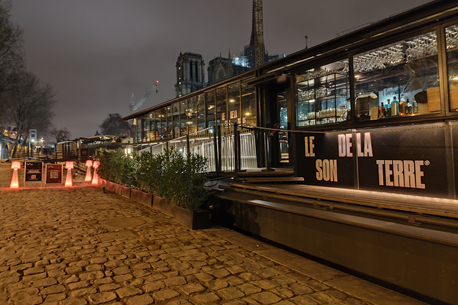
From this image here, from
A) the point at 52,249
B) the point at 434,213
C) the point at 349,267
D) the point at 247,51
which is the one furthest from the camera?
the point at 247,51

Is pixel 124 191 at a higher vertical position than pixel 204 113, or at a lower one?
lower

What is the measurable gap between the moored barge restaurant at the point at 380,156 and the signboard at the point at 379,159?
0.02 m

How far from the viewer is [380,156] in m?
5.48

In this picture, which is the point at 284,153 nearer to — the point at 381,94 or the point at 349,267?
the point at 381,94

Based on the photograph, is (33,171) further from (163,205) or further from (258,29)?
(258,29)

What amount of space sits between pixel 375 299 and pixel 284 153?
272 inches

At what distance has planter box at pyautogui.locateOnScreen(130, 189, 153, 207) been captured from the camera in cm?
843

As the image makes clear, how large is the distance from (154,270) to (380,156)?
448cm

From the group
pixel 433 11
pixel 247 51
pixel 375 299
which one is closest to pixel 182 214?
pixel 375 299

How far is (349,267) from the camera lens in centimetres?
397

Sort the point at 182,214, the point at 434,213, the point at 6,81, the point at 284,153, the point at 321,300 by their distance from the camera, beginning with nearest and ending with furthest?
the point at 321,300
the point at 434,213
the point at 182,214
the point at 284,153
the point at 6,81

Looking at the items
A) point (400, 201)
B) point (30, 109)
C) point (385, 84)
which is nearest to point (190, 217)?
point (400, 201)

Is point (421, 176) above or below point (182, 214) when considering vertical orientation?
above

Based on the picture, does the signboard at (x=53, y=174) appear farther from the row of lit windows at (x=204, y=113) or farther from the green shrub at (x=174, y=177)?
the row of lit windows at (x=204, y=113)
